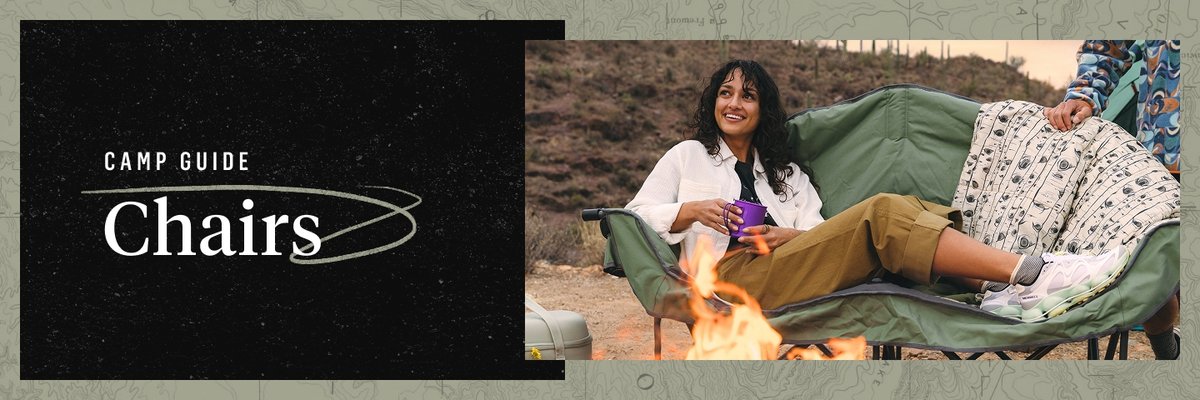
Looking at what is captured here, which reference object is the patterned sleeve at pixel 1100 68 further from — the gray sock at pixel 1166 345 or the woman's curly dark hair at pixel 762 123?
the woman's curly dark hair at pixel 762 123

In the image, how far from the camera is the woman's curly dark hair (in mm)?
3912

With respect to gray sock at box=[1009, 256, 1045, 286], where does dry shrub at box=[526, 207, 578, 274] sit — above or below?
below

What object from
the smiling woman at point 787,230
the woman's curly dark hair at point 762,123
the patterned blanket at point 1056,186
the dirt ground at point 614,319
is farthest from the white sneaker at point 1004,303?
the dirt ground at point 614,319

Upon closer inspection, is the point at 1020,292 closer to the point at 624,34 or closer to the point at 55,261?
the point at 624,34

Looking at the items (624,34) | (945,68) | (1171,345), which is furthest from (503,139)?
(945,68)

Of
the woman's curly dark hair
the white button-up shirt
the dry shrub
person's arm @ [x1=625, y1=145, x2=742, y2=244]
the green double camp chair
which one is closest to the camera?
the green double camp chair

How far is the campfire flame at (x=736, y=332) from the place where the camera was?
349 centimetres

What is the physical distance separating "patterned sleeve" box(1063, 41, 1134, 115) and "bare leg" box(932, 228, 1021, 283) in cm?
82

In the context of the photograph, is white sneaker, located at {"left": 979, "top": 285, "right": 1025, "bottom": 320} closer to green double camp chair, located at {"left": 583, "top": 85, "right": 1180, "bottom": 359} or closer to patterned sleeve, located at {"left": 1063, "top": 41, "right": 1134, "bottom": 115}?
green double camp chair, located at {"left": 583, "top": 85, "right": 1180, "bottom": 359}

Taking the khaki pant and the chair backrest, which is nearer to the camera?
the khaki pant

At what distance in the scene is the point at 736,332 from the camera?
11.6ft

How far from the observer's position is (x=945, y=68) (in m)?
12.2

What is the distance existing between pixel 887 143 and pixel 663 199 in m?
0.85

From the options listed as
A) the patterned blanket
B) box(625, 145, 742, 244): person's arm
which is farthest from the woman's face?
the patterned blanket
